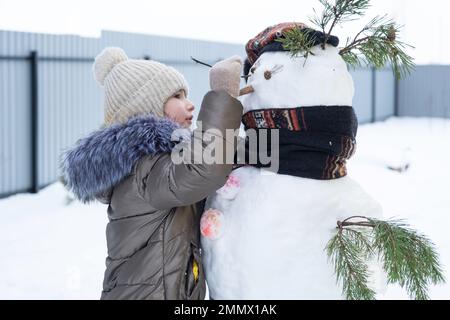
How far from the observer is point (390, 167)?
665 cm

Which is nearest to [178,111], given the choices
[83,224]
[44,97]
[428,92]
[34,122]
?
[83,224]

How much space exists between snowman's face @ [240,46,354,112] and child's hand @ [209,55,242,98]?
81 mm

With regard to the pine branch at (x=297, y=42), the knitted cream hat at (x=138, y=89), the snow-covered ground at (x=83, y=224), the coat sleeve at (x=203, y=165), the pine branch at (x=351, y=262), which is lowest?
the snow-covered ground at (x=83, y=224)

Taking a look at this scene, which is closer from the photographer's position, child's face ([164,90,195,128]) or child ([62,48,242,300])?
child ([62,48,242,300])

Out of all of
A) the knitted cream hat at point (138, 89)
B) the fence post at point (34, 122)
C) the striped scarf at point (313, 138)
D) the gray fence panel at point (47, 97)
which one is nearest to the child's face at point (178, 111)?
the knitted cream hat at point (138, 89)

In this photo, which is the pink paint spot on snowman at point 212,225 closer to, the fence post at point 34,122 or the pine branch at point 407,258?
the pine branch at point 407,258

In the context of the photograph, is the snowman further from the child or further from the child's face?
the child's face


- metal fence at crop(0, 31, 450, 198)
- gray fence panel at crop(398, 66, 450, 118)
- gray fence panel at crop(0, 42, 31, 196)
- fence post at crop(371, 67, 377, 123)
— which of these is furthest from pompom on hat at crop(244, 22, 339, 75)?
gray fence panel at crop(398, 66, 450, 118)

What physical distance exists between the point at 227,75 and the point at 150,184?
0.31m

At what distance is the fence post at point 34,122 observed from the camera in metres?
5.45

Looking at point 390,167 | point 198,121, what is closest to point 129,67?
point 198,121

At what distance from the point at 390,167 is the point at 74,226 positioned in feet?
13.2

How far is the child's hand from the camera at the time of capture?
1194mm

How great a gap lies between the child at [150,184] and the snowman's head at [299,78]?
82mm
